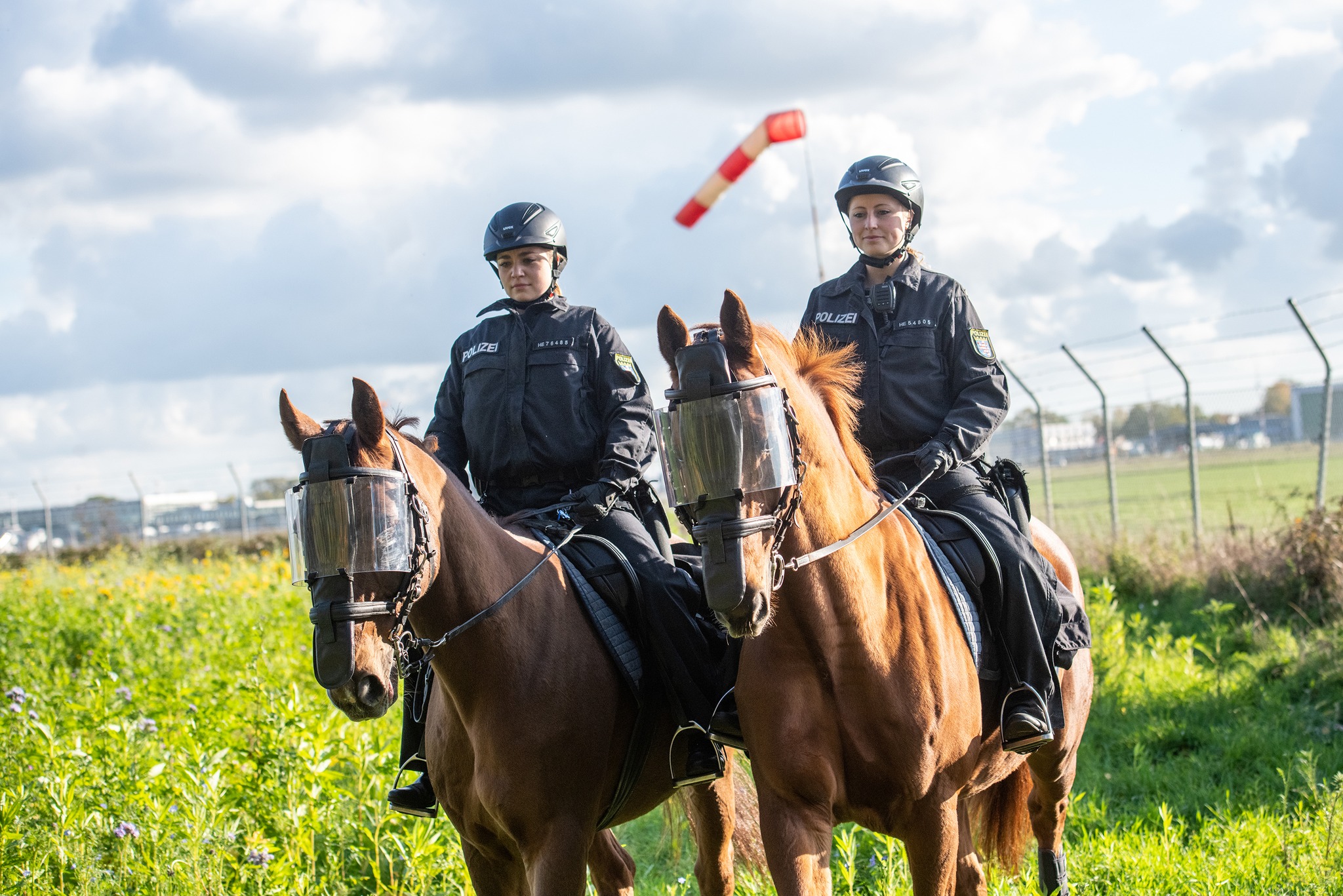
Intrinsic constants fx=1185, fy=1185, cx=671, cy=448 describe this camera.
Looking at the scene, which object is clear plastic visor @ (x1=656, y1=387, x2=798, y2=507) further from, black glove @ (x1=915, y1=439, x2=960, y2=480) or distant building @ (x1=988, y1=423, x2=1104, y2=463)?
distant building @ (x1=988, y1=423, x2=1104, y2=463)

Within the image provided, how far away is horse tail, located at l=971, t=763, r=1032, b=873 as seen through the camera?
18.7 ft

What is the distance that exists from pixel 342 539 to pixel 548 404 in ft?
5.29

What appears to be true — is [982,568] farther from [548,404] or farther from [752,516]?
[548,404]

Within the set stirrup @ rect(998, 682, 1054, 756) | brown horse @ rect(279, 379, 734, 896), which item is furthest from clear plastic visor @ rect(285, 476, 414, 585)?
stirrup @ rect(998, 682, 1054, 756)

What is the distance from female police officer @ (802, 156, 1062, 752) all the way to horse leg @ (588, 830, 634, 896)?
1.74 metres

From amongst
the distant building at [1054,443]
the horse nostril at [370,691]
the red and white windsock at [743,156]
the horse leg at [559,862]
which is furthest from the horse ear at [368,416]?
the distant building at [1054,443]

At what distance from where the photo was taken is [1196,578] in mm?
11602

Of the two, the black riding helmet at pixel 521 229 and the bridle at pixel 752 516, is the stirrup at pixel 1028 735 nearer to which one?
the bridle at pixel 752 516

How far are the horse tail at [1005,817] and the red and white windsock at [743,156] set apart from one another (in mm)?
7266

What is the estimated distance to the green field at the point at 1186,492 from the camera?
13336 mm

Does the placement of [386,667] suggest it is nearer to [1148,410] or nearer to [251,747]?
[251,747]

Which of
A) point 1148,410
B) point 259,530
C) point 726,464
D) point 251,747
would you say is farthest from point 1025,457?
point 259,530

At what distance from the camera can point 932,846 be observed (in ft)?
13.1

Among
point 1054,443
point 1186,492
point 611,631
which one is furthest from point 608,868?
point 1186,492
